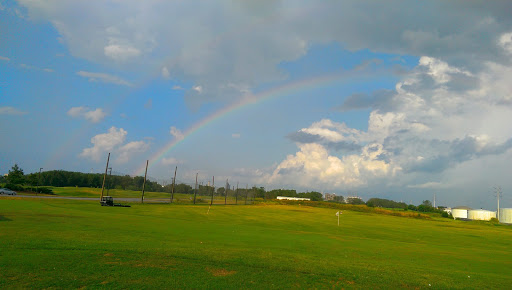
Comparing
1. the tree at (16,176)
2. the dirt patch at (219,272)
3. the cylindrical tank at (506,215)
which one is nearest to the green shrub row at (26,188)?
the tree at (16,176)

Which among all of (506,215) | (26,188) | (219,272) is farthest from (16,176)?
(506,215)

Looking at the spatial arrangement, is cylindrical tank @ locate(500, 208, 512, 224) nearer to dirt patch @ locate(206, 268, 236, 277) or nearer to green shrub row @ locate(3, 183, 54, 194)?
dirt patch @ locate(206, 268, 236, 277)

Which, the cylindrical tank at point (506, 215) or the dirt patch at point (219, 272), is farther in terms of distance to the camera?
the cylindrical tank at point (506, 215)

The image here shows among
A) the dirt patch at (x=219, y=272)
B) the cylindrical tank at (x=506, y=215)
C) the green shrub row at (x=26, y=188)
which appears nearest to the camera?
the dirt patch at (x=219, y=272)

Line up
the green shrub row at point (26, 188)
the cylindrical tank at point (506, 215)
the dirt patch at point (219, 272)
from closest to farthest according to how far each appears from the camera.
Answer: the dirt patch at point (219, 272) → the green shrub row at point (26, 188) → the cylindrical tank at point (506, 215)

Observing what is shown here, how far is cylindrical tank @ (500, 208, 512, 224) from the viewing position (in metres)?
144

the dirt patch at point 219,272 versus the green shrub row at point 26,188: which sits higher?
the dirt patch at point 219,272

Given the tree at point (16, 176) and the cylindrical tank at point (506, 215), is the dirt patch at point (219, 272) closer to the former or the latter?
the tree at point (16, 176)

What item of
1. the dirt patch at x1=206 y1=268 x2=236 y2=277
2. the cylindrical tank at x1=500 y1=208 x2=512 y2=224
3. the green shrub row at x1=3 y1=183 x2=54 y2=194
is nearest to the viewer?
the dirt patch at x1=206 y1=268 x2=236 y2=277

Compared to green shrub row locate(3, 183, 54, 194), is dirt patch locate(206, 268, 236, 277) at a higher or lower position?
higher

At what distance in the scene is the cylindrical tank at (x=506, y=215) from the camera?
14443 centimetres

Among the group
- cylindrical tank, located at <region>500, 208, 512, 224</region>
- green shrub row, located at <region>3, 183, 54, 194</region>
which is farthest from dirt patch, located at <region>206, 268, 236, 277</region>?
cylindrical tank, located at <region>500, 208, 512, 224</region>

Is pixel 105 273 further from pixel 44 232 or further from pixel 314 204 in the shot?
pixel 314 204

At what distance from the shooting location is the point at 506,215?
146250 mm
